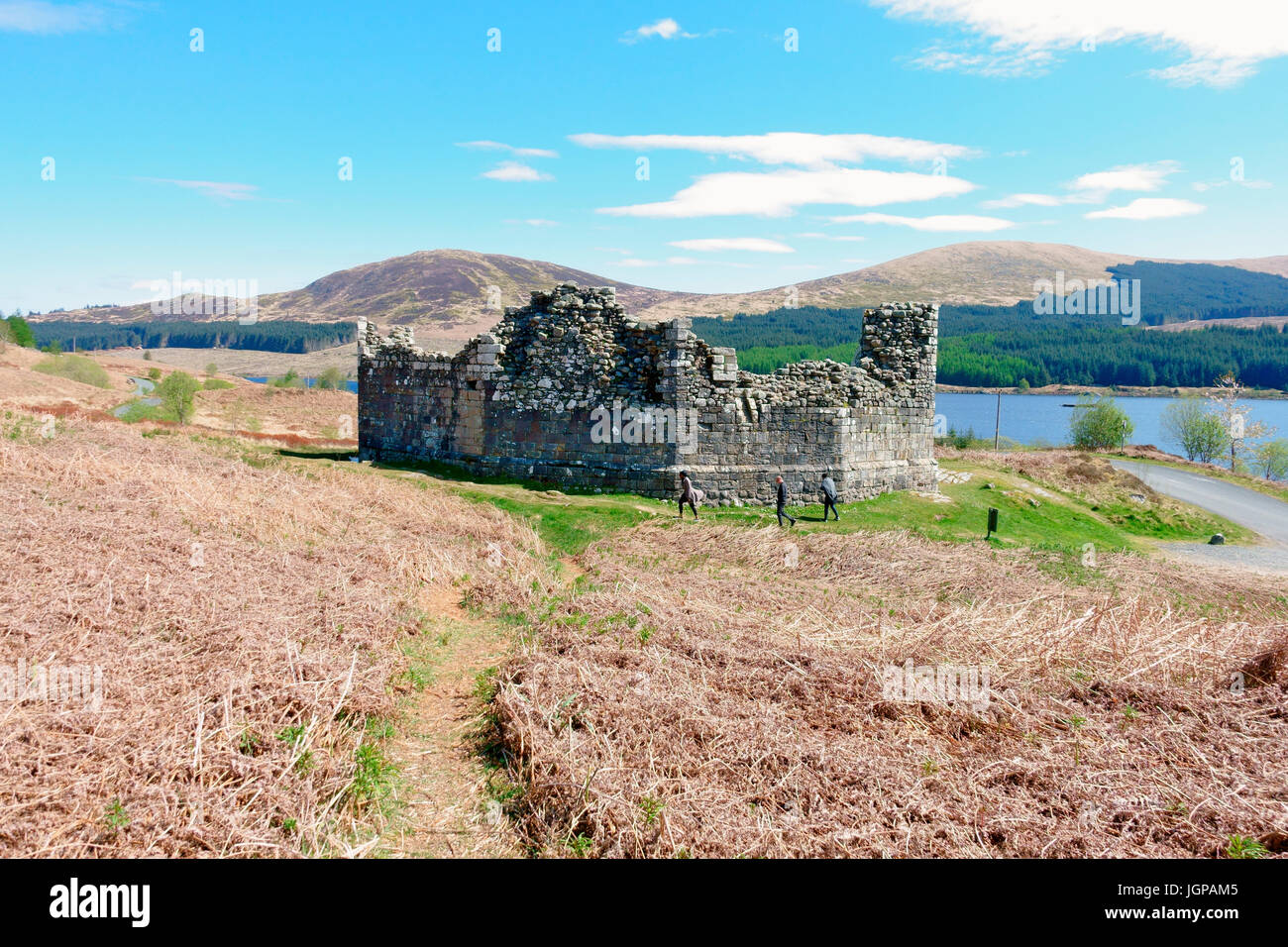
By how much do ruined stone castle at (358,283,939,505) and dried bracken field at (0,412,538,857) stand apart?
721 cm

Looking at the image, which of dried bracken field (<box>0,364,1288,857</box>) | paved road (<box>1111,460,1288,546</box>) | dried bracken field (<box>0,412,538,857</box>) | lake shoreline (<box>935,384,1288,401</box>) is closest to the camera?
dried bracken field (<box>0,412,538,857</box>)

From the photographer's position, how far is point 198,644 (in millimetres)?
7031

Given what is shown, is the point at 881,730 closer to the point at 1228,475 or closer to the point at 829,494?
the point at 829,494

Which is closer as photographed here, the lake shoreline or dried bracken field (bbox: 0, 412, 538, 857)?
dried bracken field (bbox: 0, 412, 538, 857)

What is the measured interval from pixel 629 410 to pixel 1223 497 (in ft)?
119

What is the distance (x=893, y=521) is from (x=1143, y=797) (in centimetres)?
1460

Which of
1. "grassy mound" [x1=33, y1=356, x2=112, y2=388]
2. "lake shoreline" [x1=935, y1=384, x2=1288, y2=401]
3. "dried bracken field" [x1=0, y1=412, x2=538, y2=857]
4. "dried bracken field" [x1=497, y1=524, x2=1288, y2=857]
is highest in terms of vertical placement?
"lake shoreline" [x1=935, y1=384, x2=1288, y2=401]

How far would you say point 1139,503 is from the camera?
29734 mm

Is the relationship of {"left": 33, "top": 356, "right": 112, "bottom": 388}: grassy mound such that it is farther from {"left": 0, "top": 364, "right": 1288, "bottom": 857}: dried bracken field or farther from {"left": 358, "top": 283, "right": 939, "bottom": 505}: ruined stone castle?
{"left": 0, "top": 364, "right": 1288, "bottom": 857}: dried bracken field

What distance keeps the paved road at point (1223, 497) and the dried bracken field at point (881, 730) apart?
2642 cm

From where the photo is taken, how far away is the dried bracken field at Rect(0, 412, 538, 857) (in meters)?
4.84

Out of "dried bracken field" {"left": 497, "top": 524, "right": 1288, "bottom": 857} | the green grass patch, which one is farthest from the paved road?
"dried bracken field" {"left": 497, "top": 524, "right": 1288, "bottom": 857}

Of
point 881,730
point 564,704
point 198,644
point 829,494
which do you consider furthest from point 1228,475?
point 198,644

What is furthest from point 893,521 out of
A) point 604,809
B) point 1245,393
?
point 1245,393
